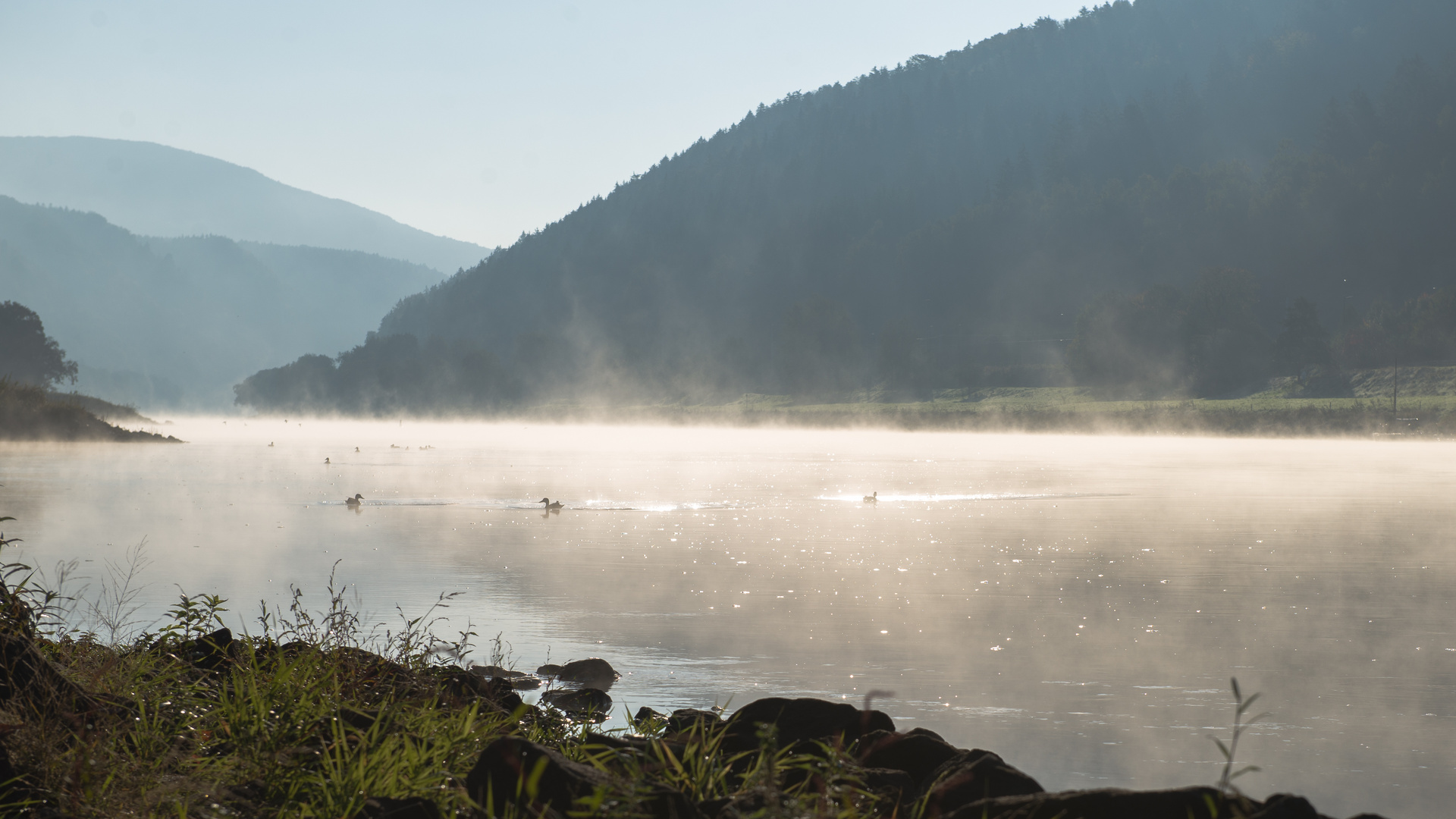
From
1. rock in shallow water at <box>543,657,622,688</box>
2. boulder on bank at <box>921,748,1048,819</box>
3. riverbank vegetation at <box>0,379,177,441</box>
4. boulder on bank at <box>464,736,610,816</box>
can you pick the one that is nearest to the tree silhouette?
riverbank vegetation at <box>0,379,177,441</box>

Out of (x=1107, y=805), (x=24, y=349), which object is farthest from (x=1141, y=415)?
(x=1107, y=805)

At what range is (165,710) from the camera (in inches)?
360

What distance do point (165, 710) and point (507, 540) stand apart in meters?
19.9

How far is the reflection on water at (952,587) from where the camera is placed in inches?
498

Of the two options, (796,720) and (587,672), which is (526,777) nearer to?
(796,720)

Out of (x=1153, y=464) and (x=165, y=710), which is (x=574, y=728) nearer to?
(x=165, y=710)

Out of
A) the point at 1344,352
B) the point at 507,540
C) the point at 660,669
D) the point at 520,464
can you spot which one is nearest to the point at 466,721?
the point at 660,669

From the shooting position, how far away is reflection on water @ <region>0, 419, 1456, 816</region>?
1266 centimetres

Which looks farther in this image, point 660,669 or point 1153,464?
point 1153,464

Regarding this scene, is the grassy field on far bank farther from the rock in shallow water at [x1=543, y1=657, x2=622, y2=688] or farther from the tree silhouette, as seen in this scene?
the rock in shallow water at [x1=543, y1=657, x2=622, y2=688]

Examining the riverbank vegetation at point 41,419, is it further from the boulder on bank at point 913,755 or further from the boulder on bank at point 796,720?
the boulder on bank at point 913,755

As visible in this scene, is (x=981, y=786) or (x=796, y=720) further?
(x=796, y=720)

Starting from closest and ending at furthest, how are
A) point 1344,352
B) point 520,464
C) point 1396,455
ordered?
point 520,464
point 1396,455
point 1344,352

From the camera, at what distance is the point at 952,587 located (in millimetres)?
22125
